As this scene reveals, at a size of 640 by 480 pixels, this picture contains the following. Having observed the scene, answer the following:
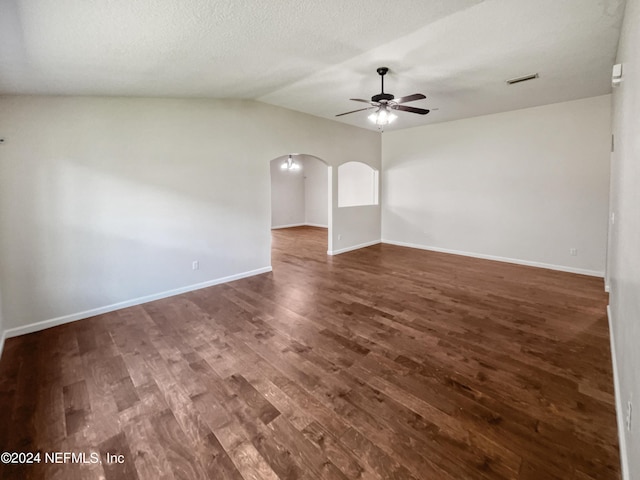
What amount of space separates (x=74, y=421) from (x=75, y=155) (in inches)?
112

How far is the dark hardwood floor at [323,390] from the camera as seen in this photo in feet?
5.22

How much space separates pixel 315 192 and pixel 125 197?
8.34 meters

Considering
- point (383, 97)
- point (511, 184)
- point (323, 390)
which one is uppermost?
point (383, 97)

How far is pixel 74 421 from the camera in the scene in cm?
190

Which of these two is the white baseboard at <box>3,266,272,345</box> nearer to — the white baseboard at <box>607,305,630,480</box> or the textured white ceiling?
the textured white ceiling

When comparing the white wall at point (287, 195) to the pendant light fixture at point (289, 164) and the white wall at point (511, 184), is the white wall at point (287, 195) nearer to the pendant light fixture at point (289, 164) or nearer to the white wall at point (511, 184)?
the pendant light fixture at point (289, 164)

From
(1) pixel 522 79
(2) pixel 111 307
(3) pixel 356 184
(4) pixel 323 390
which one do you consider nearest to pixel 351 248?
(3) pixel 356 184

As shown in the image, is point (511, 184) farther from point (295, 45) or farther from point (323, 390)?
point (323, 390)

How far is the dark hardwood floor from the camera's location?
1591 mm

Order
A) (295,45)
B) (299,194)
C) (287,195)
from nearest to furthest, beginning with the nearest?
(295,45), (287,195), (299,194)

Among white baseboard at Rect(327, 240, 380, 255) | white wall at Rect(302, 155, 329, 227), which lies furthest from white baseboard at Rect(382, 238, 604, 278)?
white wall at Rect(302, 155, 329, 227)

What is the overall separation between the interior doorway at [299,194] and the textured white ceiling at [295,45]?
7039 mm

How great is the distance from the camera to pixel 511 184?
555 cm

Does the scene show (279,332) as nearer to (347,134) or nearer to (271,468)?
(271,468)
